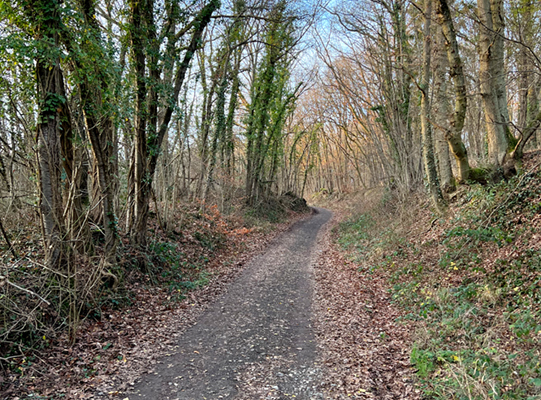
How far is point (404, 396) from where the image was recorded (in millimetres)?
3725

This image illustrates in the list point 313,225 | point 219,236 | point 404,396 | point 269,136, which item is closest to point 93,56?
point 404,396

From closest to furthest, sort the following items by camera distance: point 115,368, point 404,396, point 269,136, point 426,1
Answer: point 404,396
point 115,368
point 426,1
point 269,136

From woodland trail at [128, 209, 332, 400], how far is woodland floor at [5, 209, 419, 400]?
2 centimetres

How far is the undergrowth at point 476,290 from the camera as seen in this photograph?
3.46m

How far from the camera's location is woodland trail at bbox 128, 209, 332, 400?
3.91 metres

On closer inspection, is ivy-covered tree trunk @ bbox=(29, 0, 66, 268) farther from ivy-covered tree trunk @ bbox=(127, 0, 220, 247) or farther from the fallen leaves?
the fallen leaves

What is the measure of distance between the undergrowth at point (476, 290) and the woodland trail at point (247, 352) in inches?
65.1

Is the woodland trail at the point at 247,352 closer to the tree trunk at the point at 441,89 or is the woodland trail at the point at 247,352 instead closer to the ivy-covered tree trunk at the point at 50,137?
the ivy-covered tree trunk at the point at 50,137

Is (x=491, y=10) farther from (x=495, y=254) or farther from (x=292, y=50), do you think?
(x=292, y=50)

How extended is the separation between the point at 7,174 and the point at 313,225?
16679mm

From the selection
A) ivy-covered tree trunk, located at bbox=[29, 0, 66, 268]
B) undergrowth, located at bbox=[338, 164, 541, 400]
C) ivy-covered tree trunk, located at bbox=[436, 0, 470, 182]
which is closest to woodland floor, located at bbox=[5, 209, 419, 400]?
undergrowth, located at bbox=[338, 164, 541, 400]

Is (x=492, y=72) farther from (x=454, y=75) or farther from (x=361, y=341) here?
(x=361, y=341)

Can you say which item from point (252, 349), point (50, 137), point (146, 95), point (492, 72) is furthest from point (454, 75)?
point (50, 137)

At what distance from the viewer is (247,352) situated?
191 inches
